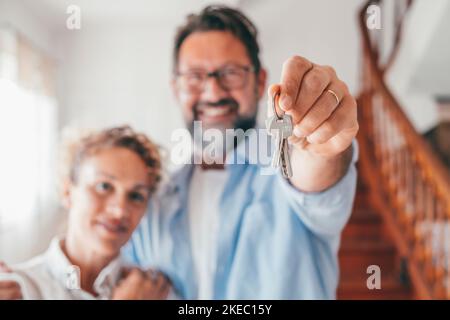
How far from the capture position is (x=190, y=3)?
1.79 ft

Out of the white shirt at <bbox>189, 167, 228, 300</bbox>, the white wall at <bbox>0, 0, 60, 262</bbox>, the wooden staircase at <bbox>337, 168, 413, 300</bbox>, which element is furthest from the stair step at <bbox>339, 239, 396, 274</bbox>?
the white wall at <bbox>0, 0, 60, 262</bbox>

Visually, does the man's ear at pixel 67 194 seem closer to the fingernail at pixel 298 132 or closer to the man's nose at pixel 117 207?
the man's nose at pixel 117 207

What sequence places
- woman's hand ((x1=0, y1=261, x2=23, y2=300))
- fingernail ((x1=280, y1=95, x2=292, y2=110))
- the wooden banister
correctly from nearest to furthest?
fingernail ((x1=280, y1=95, x2=292, y2=110)) → woman's hand ((x1=0, y1=261, x2=23, y2=300)) → the wooden banister

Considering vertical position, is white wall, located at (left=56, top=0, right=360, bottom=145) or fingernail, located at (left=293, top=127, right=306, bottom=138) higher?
white wall, located at (left=56, top=0, right=360, bottom=145)

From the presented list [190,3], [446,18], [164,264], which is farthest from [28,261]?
[446,18]

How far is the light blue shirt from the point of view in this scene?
21.2 inches

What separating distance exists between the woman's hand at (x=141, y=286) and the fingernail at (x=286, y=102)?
336 mm

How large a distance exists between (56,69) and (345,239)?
0.46m

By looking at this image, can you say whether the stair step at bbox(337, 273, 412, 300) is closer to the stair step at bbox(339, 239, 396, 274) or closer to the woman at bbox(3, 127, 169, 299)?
the stair step at bbox(339, 239, 396, 274)

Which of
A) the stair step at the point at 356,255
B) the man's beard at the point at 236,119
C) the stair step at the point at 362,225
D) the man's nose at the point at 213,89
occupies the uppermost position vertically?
the man's nose at the point at 213,89

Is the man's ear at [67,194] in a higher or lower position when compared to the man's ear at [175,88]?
lower

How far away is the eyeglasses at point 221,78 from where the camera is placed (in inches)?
21.0

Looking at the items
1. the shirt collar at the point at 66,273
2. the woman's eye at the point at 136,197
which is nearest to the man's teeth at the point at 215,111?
the woman's eye at the point at 136,197

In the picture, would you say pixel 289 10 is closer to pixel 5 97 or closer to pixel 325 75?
pixel 325 75
